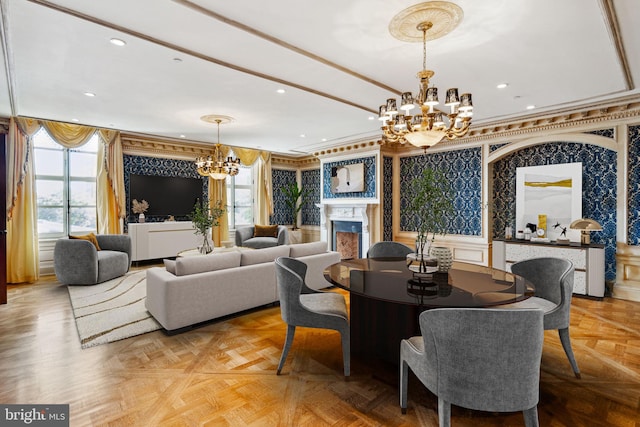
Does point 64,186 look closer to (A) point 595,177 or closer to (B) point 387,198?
(B) point 387,198

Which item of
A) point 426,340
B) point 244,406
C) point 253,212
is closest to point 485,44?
point 426,340

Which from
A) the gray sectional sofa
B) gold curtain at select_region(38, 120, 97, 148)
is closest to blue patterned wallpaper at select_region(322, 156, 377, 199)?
the gray sectional sofa

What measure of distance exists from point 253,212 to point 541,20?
6.94 meters

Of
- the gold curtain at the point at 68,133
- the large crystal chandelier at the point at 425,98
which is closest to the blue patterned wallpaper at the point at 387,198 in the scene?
the large crystal chandelier at the point at 425,98

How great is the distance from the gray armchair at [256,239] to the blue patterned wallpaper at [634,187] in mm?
5566

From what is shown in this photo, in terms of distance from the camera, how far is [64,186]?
587 centimetres

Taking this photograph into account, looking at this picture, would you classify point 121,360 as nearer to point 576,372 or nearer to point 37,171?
point 576,372

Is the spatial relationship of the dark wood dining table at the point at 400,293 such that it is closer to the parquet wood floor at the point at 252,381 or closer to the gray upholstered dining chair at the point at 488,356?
the parquet wood floor at the point at 252,381

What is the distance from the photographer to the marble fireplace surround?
21.9 feet

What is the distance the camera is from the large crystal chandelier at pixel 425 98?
2297 mm

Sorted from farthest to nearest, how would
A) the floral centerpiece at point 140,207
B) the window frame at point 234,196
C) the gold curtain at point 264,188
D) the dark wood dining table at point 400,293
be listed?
the gold curtain at point 264,188 < the window frame at point 234,196 < the floral centerpiece at point 140,207 < the dark wood dining table at point 400,293

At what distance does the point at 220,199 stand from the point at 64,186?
9.33 ft

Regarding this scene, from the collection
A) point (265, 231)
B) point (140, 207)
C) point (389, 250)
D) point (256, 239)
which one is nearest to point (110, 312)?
point (389, 250)

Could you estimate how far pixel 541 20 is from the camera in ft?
7.82
